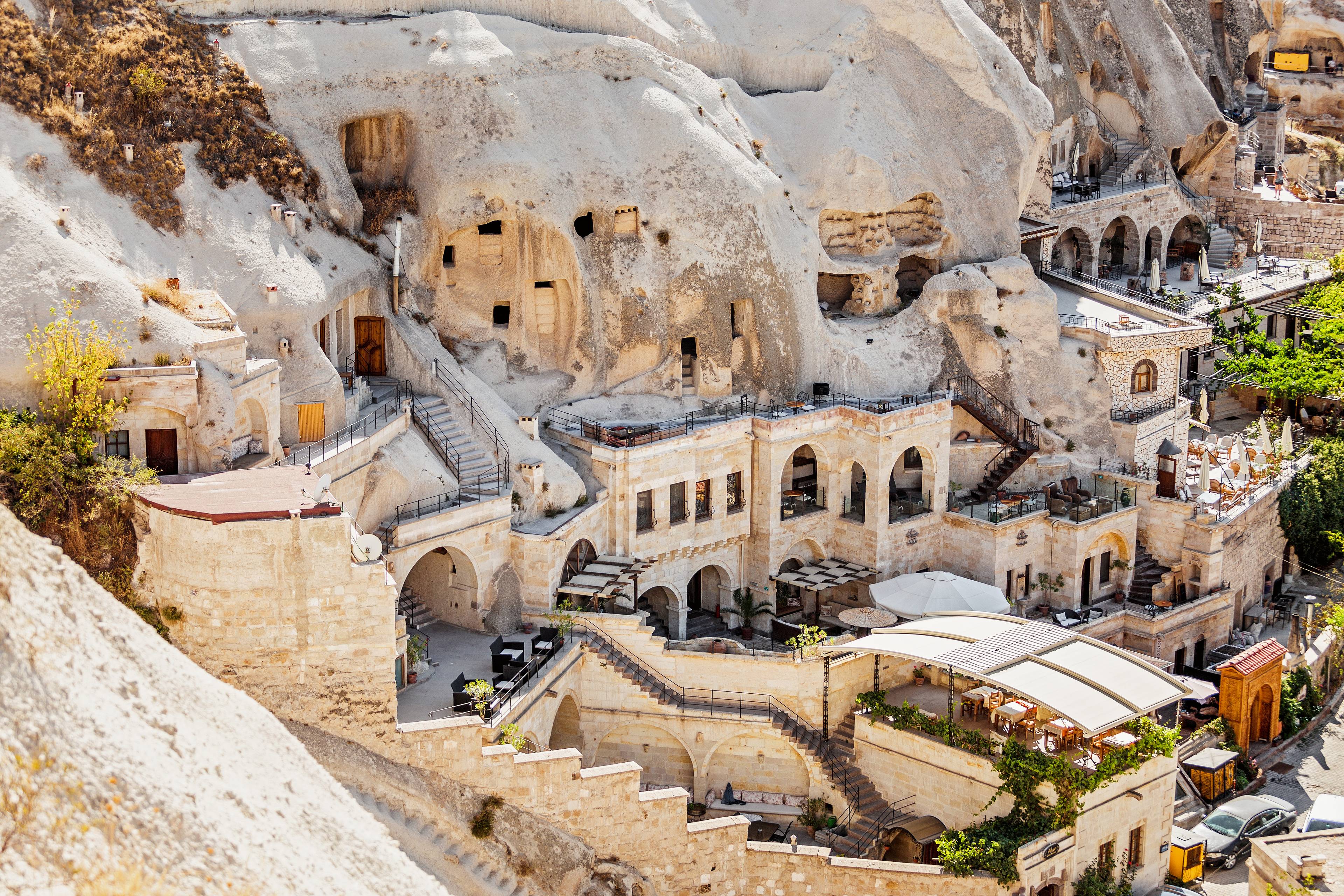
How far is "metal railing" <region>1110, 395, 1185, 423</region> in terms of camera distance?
208 ft

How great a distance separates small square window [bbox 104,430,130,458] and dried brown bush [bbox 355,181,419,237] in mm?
12311

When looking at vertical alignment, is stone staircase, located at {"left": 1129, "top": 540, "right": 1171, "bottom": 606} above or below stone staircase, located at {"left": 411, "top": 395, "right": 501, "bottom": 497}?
below

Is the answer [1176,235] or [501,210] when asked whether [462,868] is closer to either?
[501,210]

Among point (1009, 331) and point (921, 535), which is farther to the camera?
point (1009, 331)

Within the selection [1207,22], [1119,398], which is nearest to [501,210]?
[1119,398]

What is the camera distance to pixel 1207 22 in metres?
88.7

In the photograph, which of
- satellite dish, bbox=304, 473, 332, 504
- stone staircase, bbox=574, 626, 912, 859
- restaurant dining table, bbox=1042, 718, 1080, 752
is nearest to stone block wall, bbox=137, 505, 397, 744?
satellite dish, bbox=304, 473, 332, 504

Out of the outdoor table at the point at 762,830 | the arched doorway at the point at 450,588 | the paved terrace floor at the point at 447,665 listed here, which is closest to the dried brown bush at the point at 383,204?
the arched doorway at the point at 450,588

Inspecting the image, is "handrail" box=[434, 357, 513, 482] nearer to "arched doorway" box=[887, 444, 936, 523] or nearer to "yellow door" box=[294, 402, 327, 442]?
"yellow door" box=[294, 402, 327, 442]

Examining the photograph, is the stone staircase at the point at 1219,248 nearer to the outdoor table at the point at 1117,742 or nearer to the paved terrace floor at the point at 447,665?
the outdoor table at the point at 1117,742

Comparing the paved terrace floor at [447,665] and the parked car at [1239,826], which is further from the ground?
the paved terrace floor at [447,665]

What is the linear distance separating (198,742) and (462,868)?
11.7m

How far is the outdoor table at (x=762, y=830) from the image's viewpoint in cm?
4706

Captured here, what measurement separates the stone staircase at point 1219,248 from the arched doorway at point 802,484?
31740mm
